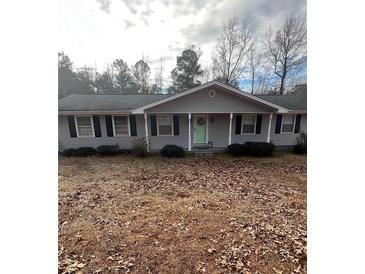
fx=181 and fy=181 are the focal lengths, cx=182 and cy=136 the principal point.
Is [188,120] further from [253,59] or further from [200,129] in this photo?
[253,59]

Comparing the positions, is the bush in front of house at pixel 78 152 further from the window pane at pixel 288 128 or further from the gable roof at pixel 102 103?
the window pane at pixel 288 128

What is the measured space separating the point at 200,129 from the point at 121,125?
190 inches

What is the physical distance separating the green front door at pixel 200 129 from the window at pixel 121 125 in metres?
4.24

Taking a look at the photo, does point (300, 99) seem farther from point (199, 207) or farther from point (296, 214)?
point (199, 207)

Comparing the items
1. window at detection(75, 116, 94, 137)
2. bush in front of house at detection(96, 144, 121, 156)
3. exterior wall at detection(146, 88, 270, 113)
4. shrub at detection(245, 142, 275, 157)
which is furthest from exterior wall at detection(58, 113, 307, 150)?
shrub at detection(245, 142, 275, 157)

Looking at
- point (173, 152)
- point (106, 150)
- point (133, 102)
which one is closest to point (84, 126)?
point (106, 150)

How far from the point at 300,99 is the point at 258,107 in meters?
4.41

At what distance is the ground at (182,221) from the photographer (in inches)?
111

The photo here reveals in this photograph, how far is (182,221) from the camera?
3939mm

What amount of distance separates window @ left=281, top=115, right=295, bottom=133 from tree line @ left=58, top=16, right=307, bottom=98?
28.3 feet

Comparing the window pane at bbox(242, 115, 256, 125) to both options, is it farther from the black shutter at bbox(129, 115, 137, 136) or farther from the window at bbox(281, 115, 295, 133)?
the black shutter at bbox(129, 115, 137, 136)

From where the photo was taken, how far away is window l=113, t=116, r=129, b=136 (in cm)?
1081

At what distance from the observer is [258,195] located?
17.2ft
